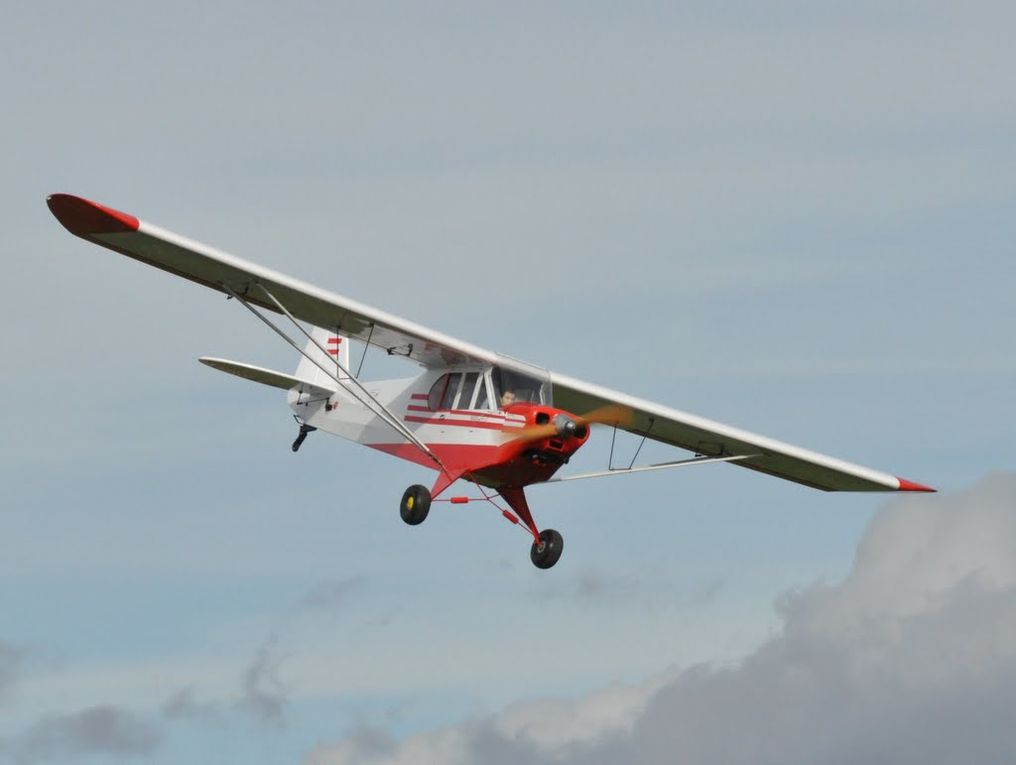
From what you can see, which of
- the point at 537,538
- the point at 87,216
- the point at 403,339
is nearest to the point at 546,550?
the point at 537,538

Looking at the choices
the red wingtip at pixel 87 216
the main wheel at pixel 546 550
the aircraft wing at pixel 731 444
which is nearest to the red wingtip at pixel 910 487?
the aircraft wing at pixel 731 444

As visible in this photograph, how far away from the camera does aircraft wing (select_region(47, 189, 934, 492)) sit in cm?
3080

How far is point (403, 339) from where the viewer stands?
32.8 meters

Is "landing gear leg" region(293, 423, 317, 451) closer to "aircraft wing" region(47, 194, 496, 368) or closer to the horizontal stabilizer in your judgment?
the horizontal stabilizer

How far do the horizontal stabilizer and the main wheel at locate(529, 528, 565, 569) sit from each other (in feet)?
18.9

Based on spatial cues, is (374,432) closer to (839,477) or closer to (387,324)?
(387,324)

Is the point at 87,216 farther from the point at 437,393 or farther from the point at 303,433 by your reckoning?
the point at 303,433

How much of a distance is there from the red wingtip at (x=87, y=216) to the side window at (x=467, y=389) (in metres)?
5.55

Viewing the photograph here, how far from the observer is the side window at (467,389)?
1268 inches

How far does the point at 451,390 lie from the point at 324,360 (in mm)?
7507

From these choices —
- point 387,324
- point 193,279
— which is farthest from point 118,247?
point 387,324

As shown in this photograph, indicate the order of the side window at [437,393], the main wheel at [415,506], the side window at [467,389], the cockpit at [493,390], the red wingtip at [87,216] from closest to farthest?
the red wingtip at [87,216] → the main wheel at [415,506] → the cockpit at [493,390] → the side window at [467,389] → the side window at [437,393]

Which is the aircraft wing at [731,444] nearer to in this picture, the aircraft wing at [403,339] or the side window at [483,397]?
the aircraft wing at [403,339]

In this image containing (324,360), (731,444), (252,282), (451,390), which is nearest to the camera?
(252,282)
